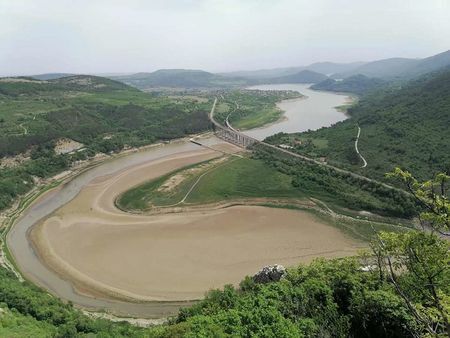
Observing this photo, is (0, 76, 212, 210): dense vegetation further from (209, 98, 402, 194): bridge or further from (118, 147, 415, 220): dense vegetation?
(118, 147, 415, 220): dense vegetation

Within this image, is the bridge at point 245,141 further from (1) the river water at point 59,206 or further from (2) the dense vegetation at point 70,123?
(2) the dense vegetation at point 70,123

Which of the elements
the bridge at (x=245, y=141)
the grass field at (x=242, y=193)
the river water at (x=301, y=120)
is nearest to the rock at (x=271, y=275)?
the grass field at (x=242, y=193)

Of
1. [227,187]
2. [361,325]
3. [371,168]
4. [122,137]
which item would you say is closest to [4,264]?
[227,187]

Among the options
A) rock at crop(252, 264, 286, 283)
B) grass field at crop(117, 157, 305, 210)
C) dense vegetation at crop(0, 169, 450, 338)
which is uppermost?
dense vegetation at crop(0, 169, 450, 338)

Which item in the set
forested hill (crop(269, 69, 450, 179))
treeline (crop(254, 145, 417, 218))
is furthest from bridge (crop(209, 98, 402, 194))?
forested hill (crop(269, 69, 450, 179))

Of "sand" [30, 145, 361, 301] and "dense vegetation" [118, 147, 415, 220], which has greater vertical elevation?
"dense vegetation" [118, 147, 415, 220]

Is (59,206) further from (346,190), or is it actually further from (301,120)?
(301,120)
